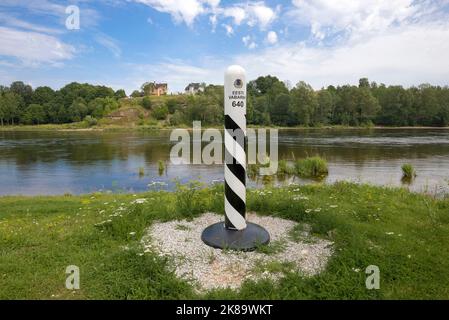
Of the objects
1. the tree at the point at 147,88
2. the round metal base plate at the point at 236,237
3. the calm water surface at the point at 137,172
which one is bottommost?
the calm water surface at the point at 137,172

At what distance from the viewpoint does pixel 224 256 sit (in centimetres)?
525

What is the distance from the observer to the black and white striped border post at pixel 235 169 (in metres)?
5.92

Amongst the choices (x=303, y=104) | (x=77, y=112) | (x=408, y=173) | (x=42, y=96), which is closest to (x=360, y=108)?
(x=303, y=104)

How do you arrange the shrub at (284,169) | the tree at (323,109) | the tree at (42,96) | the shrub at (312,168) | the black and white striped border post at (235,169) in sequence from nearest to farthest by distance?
the black and white striped border post at (235,169), the shrub at (312,168), the shrub at (284,169), the tree at (323,109), the tree at (42,96)

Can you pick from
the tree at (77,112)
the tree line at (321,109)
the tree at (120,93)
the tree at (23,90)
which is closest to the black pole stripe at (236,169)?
the tree line at (321,109)

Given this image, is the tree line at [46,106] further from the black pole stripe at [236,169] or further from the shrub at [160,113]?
the black pole stripe at [236,169]

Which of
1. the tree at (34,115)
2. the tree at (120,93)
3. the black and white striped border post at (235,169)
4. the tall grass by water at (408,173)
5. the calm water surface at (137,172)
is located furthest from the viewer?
the tree at (120,93)

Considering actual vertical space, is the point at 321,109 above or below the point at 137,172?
above

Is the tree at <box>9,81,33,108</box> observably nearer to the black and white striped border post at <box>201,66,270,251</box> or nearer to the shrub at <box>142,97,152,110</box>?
the shrub at <box>142,97,152,110</box>

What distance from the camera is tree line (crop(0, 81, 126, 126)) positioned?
105625mm

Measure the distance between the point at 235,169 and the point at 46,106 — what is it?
12339 cm

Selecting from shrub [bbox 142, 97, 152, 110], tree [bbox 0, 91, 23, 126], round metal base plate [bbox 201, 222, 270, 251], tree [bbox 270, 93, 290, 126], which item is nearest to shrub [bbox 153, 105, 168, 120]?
shrub [bbox 142, 97, 152, 110]

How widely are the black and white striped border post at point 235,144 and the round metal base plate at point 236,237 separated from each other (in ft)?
0.61

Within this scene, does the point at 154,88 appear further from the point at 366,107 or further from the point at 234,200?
the point at 234,200
